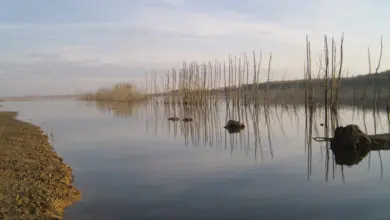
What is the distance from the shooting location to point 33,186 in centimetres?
841

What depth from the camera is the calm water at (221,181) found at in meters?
7.76

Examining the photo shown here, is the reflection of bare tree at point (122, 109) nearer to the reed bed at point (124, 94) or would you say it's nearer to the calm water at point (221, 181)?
the reed bed at point (124, 94)

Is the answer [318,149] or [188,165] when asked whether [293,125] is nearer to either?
[318,149]

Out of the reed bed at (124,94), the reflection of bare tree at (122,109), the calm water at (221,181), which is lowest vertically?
the calm water at (221,181)

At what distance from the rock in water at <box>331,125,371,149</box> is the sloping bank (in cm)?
978

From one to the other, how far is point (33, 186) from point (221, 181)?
180 inches

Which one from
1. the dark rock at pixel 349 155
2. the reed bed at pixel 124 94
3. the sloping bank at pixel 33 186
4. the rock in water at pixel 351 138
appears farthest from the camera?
the reed bed at pixel 124 94

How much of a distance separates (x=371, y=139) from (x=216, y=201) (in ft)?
30.2

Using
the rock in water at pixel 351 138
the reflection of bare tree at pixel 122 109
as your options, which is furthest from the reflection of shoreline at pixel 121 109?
the rock in water at pixel 351 138

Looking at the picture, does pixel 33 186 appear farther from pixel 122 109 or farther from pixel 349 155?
pixel 122 109

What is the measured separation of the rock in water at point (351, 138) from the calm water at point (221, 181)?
0.72m

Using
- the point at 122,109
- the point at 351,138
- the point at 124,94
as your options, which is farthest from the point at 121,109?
the point at 351,138

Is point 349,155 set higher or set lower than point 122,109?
lower

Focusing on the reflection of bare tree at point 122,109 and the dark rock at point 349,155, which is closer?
the dark rock at point 349,155
